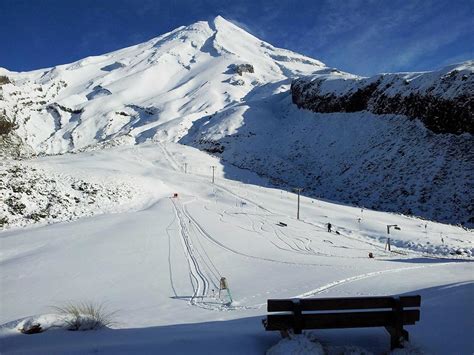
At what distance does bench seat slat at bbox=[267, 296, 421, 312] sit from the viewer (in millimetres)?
4978

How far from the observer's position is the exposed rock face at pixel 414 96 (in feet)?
139

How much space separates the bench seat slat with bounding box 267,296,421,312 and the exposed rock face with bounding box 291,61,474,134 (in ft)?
143

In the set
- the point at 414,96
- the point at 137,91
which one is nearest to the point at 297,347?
the point at 414,96

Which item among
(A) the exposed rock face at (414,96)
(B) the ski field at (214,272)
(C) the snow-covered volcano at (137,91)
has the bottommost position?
(B) the ski field at (214,272)

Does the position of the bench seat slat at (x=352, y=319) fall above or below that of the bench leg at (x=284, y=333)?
above

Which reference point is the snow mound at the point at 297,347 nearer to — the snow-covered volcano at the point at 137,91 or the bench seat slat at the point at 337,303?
the bench seat slat at the point at 337,303

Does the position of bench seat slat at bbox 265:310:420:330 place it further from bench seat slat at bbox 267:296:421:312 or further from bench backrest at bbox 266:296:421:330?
bench seat slat at bbox 267:296:421:312

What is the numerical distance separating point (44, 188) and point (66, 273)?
59.5 ft

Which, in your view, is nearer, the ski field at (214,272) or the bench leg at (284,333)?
the bench leg at (284,333)

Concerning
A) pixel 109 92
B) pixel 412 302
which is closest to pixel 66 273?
pixel 412 302

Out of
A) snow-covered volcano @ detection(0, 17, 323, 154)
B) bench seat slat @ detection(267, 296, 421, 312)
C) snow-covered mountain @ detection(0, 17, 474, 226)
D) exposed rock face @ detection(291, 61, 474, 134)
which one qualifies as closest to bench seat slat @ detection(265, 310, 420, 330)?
bench seat slat @ detection(267, 296, 421, 312)

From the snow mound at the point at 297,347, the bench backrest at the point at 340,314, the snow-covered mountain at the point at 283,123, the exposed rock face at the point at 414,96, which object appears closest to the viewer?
the snow mound at the point at 297,347

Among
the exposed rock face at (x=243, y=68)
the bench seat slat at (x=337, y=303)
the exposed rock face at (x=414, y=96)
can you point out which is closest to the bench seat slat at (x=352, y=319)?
the bench seat slat at (x=337, y=303)

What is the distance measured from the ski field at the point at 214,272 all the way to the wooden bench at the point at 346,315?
0.31m
